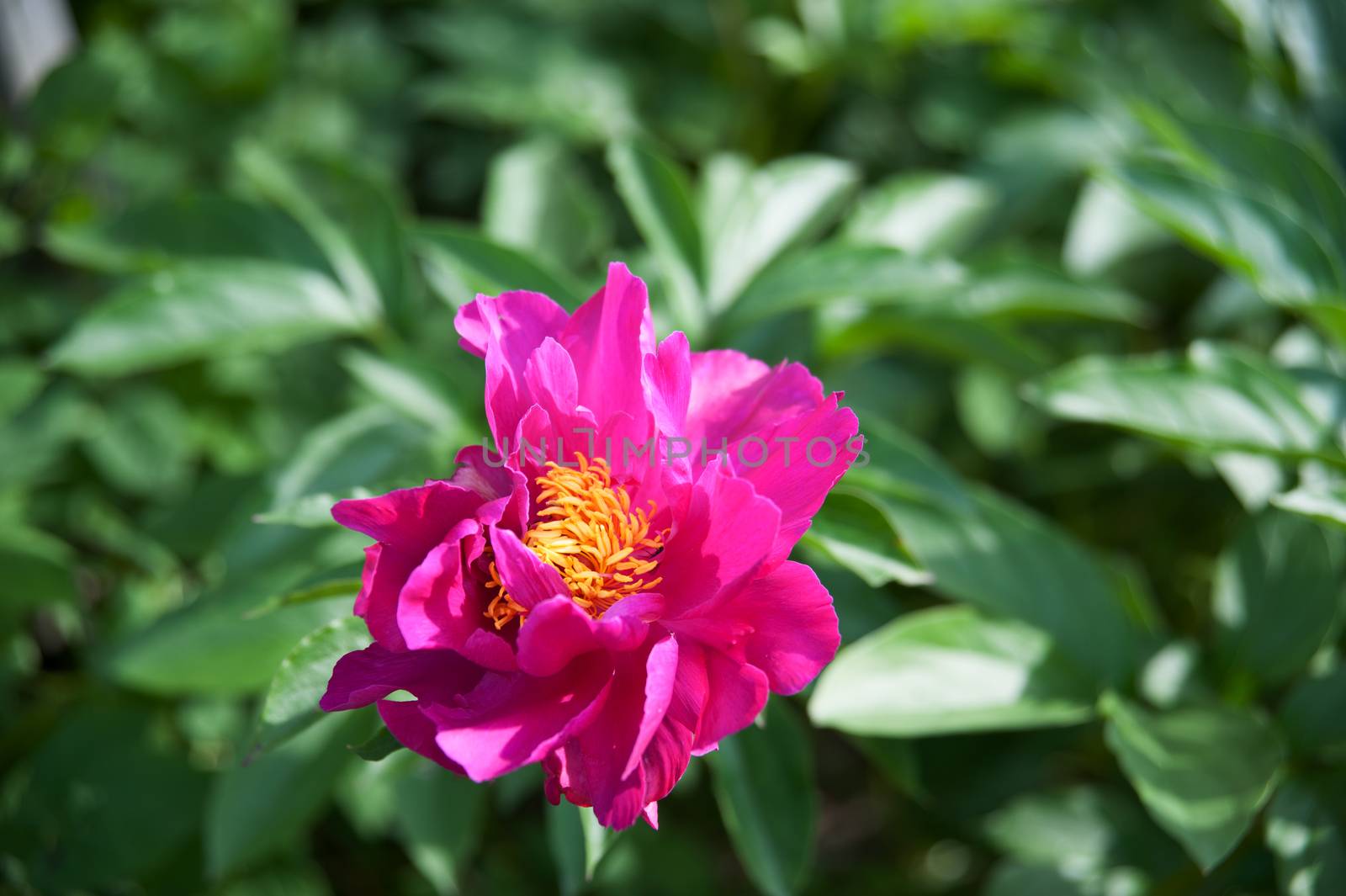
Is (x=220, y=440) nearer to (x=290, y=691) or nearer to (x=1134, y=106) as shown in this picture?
(x=290, y=691)

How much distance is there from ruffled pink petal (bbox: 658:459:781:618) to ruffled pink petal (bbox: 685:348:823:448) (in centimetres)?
8

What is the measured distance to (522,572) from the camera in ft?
2.52

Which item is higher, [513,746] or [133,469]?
[513,746]

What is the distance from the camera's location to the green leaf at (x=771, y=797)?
112 centimetres

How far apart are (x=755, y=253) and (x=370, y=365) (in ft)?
1.72

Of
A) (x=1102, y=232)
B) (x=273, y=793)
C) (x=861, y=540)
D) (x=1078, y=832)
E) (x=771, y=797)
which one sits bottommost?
(x=1078, y=832)

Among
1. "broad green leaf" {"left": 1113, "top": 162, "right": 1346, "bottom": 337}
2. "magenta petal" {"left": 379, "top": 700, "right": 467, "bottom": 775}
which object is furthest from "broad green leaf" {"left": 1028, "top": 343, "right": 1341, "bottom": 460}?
"magenta petal" {"left": 379, "top": 700, "right": 467, "bottom": 775}

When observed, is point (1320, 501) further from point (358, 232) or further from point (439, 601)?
point (358, 232)

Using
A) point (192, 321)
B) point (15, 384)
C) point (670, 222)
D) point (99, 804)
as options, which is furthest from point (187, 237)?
point (99, 804)

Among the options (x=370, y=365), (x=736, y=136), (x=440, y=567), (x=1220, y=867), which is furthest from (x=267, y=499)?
(x=736, y=136)

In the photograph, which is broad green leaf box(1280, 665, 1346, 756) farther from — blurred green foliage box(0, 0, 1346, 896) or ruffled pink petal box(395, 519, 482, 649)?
ruffled pink petal box(395, 519, 482, 649)

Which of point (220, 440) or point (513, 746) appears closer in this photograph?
point (513, 746)

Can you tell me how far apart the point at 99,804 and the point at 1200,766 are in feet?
4.76

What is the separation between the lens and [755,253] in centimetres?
145
